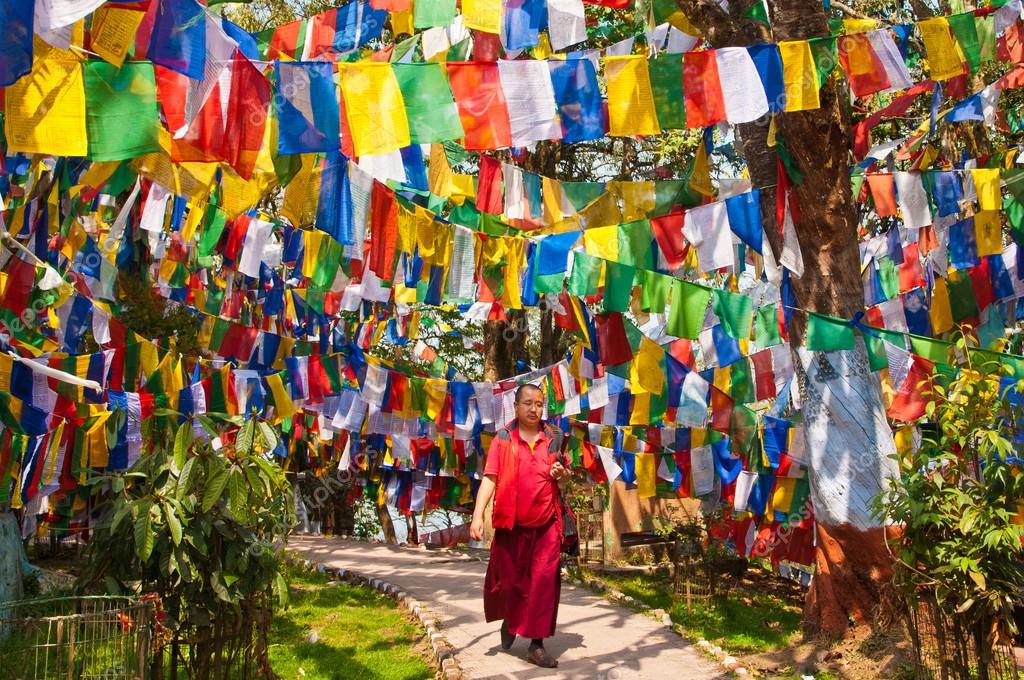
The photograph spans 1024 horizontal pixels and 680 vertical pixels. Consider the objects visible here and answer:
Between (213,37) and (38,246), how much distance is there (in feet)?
14.3

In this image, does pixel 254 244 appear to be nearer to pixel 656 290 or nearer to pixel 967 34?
pixel 656 290

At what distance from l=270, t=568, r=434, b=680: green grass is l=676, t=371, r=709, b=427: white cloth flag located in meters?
3.42

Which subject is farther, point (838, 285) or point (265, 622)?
point (838, 285)

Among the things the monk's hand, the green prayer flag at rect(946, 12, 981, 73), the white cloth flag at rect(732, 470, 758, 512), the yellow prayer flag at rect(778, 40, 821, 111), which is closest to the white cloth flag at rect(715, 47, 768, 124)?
the yellow prayer flag at rect(778, 40, 821, 111)

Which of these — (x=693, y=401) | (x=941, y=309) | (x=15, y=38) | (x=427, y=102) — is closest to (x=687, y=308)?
(x=693, y=401)

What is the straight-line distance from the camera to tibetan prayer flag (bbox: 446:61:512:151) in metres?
5.17

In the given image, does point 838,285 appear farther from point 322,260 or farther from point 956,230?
point 322,260

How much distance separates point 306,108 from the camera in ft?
15.1

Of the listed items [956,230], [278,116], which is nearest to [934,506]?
[278,116]

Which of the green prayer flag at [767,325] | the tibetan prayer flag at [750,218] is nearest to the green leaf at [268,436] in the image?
the tibetan prayer flag at [750,218]

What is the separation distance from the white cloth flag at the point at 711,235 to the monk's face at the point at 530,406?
209 centimetres

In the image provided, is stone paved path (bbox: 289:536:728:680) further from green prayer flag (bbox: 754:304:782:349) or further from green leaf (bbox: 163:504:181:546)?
green prayer flag (bbox: 754:304:782:349)

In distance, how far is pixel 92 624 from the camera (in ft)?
11.8

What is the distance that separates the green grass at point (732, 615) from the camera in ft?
23.5
